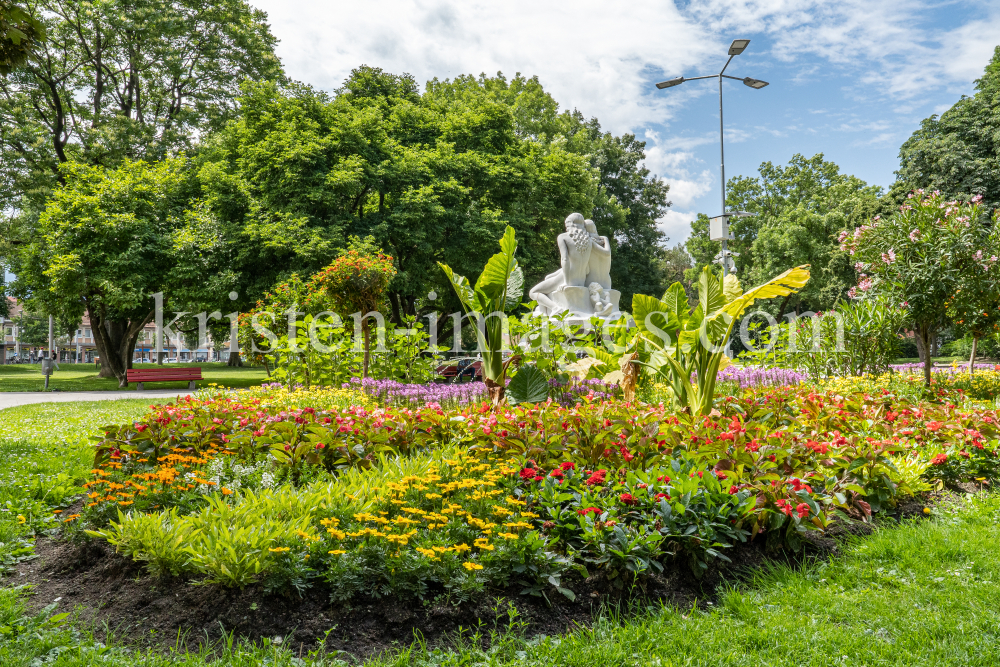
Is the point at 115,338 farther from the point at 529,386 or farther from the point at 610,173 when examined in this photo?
the point at 610,173

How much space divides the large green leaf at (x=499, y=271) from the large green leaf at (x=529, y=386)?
47.0 inches

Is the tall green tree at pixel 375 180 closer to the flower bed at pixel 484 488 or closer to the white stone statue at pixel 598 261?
the white stone statue at pixel 598 261

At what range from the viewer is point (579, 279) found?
12.7 metres

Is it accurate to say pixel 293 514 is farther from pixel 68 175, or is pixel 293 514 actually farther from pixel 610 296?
pixel 68 175

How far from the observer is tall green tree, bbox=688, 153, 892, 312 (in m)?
29.4

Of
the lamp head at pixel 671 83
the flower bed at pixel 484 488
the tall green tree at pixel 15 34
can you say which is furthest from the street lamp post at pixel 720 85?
the tall green tree at pixel 15 34

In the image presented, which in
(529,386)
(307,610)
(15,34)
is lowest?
(307,610)

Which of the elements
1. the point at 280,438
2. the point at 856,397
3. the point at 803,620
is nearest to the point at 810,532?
the point at 803,620

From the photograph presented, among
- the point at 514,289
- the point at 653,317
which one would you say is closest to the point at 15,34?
the point at 653,317

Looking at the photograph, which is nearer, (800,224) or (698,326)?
(698,326)

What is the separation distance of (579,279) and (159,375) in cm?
1261

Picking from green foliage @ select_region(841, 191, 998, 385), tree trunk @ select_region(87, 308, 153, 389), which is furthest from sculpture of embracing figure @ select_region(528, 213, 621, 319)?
tree trunk @ select_region(87, 308, 153, 389)

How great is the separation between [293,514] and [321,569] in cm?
47

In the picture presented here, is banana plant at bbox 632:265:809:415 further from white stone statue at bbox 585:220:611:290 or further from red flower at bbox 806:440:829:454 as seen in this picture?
white stone statue at bbox 585:220:611:290
